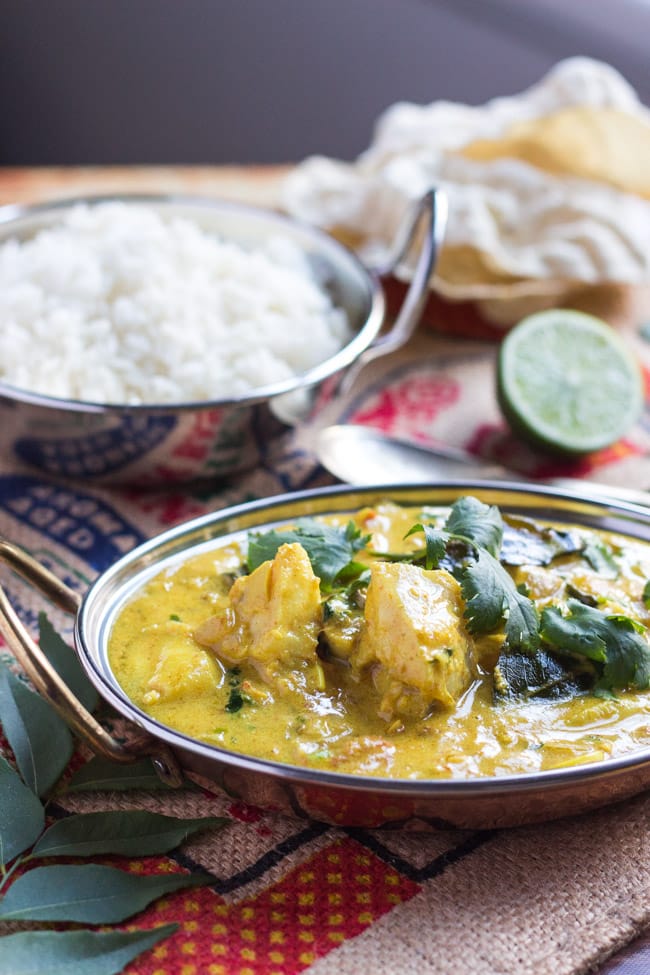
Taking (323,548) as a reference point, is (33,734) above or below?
below

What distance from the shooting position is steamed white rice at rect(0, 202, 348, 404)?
292 cm

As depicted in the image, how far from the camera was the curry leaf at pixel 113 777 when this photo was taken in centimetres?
189

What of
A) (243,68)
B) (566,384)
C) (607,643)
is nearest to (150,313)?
(566,384)

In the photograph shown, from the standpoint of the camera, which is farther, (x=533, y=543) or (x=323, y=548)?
(x=533, y=543)

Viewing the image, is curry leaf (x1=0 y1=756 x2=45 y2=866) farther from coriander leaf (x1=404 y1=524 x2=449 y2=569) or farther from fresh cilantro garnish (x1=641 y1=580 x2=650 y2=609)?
fresh cilantro garnish (x1=641 y1=580 x2=650 y2=609)

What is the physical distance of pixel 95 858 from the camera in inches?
71.2

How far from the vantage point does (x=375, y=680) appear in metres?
1.83

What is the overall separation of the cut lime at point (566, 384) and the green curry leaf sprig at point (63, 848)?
154cm

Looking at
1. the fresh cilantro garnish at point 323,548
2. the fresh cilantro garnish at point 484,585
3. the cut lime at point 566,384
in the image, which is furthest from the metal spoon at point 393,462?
the fresh cilantro garnish at point 484,585

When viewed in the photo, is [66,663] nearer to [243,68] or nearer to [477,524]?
[477,524]

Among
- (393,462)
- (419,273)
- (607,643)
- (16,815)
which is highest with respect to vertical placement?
(419,273)

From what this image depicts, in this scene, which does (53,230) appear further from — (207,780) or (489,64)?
(489,64)

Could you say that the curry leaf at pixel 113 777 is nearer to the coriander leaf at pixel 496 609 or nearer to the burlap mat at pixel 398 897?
the burlap mat at pixel 398 897

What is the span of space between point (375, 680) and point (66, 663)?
64cm
